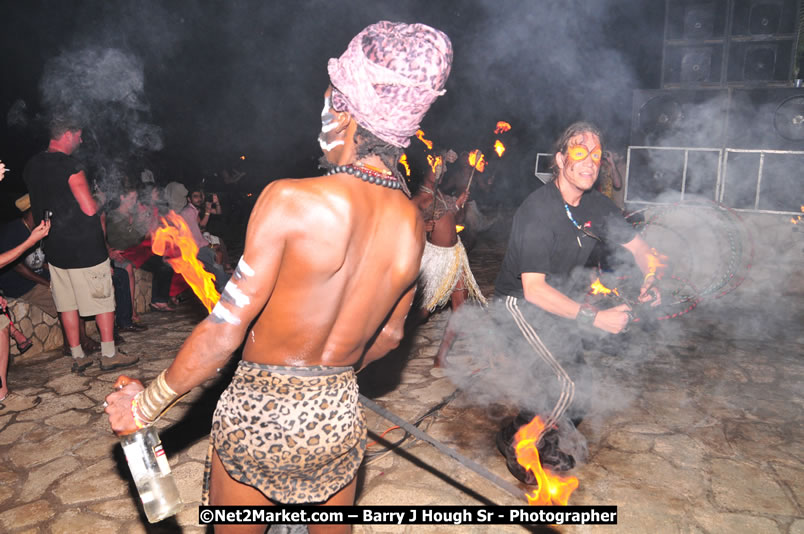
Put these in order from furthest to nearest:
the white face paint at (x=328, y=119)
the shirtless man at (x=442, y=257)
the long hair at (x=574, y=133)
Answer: the shirtless man at (x=442, y=257), the long hair at (x=574, y=133), the white face paint at (x=328, y=119)

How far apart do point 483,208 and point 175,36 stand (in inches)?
484

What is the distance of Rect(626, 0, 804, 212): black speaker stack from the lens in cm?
898

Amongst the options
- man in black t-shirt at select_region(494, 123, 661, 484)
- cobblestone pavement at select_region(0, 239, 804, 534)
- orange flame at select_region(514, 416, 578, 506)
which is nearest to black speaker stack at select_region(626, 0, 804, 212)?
cobblestone pavement at select_region(0, 239, 804, 534)

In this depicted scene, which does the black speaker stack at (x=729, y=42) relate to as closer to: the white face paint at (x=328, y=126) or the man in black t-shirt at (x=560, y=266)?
the man in black t-shirt at (x=560, y=266)

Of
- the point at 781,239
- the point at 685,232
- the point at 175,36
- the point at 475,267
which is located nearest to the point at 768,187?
the point at 781,239

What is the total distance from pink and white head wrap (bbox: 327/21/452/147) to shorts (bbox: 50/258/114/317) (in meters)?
4.95

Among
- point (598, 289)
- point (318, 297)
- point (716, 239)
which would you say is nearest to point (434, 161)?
point (598, 289)

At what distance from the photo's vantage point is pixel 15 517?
3.21 metres

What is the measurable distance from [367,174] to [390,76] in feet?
1.02

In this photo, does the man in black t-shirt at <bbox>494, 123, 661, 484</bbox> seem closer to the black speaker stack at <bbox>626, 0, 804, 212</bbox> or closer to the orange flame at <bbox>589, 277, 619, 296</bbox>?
the orange flame at <bbox>589, 277, 619, 296</bbox>

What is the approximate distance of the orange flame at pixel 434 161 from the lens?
216 inches

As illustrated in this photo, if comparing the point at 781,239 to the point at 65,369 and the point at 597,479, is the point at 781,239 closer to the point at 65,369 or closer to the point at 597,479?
the point at 597,479

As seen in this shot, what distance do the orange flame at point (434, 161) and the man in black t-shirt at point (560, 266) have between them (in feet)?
7.06

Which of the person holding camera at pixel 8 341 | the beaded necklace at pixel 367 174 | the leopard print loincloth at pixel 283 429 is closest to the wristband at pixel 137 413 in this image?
the leopard print loincloth at pixel 283 429
